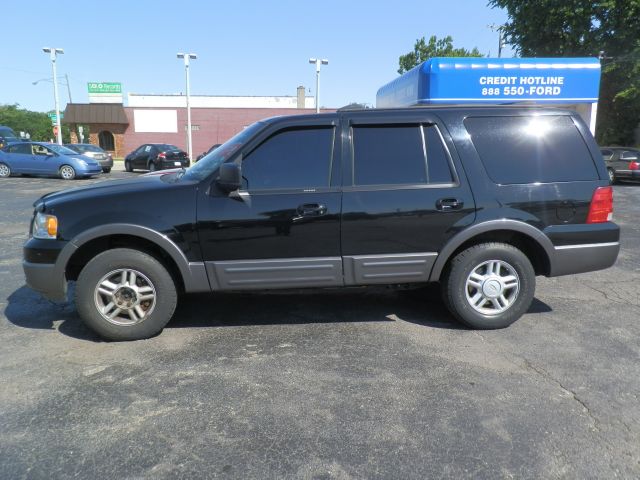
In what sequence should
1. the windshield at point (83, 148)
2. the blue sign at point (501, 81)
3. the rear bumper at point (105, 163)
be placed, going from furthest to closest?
the rear bumper at point (105, 163) < the windshield at point (83, 148) < the blue sign at point (501, 81)

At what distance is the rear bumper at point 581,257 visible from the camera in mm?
4020

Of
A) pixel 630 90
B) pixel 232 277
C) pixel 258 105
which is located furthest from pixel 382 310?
pixel 258 105

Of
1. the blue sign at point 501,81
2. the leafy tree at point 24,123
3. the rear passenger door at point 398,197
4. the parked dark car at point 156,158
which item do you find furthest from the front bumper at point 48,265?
the leafy tree at point 24,123

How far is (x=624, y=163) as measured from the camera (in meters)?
17.5

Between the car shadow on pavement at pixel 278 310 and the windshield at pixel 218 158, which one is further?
the car shadow on pavement at pixel 278 310

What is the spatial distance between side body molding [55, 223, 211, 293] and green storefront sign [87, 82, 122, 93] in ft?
165

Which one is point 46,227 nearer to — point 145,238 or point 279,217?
point 145,238

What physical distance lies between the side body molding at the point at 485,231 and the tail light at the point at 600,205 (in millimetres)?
460

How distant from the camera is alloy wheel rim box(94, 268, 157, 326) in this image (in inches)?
147

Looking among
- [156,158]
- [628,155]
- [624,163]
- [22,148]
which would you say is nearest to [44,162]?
[22,148]

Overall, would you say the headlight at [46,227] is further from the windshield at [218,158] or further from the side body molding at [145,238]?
the windshield at [218,158]

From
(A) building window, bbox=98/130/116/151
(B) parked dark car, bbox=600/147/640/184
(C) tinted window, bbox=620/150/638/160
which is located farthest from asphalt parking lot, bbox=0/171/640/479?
(A) building window, bbox=98/130/116/151

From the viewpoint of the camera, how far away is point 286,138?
3.84 meters

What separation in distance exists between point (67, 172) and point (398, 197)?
18.2 meters
